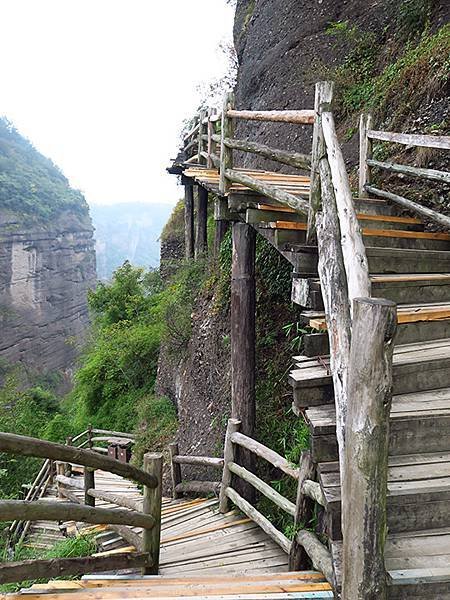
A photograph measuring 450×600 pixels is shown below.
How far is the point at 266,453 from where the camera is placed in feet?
14.0

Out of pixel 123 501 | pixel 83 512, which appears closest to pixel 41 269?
pixel 123 501

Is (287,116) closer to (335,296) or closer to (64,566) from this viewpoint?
(335,296)

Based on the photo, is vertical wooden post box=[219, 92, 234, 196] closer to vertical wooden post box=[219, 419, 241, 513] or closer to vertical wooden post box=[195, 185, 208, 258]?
vertical wooden post box=[219, 419, 241, 513]

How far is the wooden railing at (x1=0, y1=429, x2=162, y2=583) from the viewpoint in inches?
84.1

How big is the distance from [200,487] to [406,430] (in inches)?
155

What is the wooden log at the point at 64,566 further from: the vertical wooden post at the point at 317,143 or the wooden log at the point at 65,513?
the vertical wooden post at the point at 317,143

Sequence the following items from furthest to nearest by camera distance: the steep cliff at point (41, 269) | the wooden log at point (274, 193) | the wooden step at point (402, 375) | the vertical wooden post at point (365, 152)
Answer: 1. the steep cliff at point (41, 269)
2. the vertical wooden post at point (365, 152)
3. the wooden log at point (274, 193)
4. the wooden step at point (402, 375)

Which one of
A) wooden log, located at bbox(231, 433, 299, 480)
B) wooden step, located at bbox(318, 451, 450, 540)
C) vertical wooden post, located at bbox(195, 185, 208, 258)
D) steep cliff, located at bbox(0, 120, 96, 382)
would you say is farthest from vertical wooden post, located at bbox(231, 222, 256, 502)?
steep cliff, located at bbox(0, 120, 96, 382)

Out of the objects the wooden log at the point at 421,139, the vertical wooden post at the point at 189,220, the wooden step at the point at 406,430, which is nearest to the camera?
the wooden step at the point at 406,430

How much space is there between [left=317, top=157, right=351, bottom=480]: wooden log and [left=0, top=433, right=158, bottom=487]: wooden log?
1440mm

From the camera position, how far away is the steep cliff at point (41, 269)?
4122cm

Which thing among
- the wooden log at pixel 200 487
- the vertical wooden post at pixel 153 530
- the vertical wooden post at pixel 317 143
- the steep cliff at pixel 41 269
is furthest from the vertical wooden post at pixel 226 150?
the steep cliff at pixel 41 269

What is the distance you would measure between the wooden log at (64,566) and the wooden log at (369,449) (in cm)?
158

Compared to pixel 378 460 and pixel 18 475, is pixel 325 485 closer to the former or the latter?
pixel 378 460
